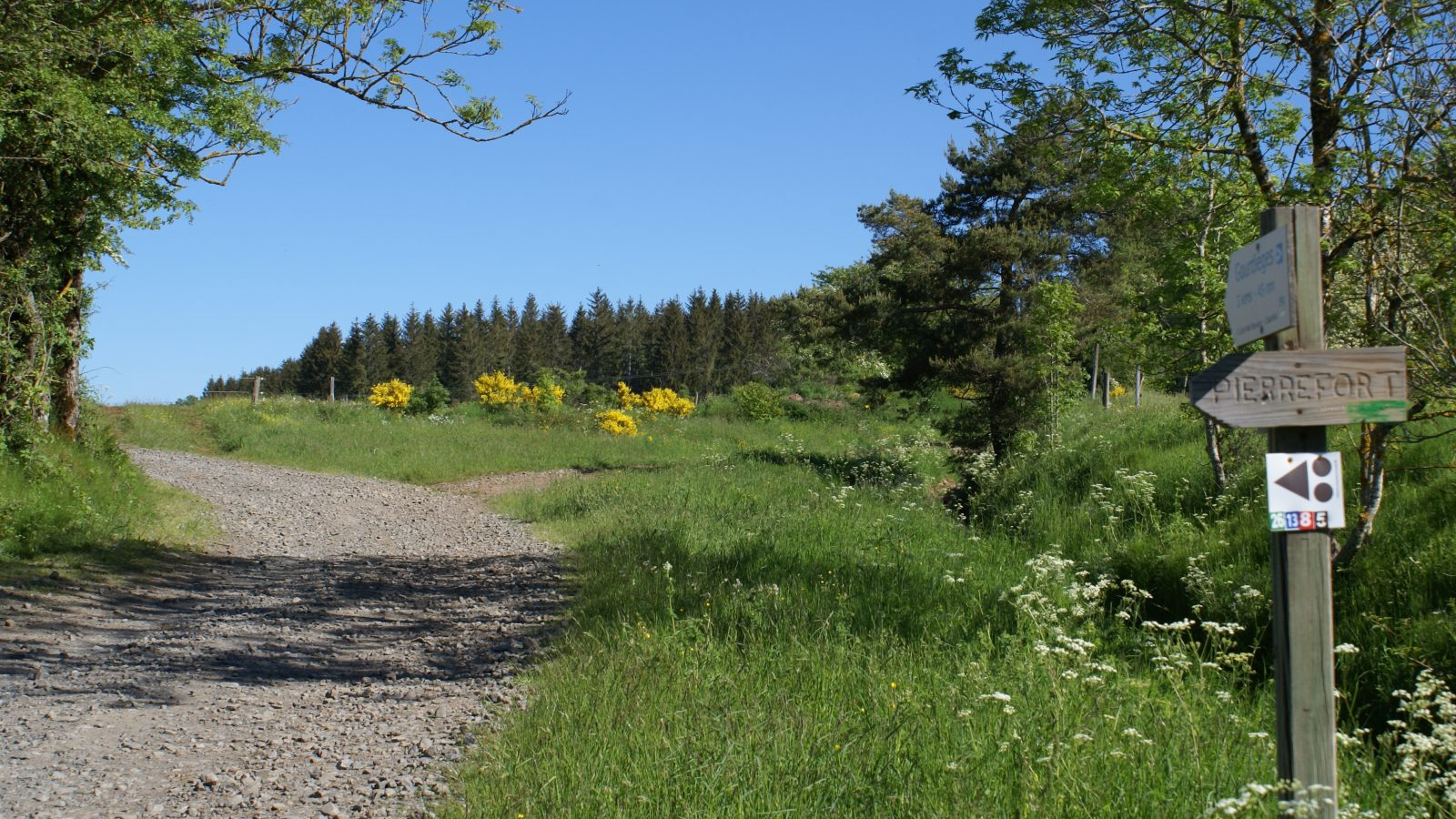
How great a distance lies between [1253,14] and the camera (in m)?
6.40

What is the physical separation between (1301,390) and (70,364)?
1230cm

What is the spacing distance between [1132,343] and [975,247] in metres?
7.34

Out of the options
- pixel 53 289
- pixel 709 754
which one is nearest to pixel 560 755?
pixel 709 754

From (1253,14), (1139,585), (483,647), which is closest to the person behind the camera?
(1253,14)

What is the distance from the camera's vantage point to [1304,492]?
3.03m

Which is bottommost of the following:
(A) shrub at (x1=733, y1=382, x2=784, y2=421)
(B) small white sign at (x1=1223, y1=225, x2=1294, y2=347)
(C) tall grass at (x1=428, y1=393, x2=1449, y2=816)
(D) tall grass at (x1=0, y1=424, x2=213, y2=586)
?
(C) tall grass at (x1=428, y1=393, x2=1449, y2=816)

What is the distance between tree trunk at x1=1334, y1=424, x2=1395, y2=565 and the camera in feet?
18.8

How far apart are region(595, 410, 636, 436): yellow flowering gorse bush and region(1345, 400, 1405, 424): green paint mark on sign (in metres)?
25.5

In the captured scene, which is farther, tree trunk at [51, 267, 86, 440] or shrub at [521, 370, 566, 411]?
shrub at [521, 370, 566, 411]

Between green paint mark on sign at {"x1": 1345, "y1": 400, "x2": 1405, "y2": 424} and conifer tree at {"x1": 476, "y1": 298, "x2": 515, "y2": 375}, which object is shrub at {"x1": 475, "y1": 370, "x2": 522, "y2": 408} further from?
conifer tree at {"x1": 476, "y1": 298, "x2": 515, "y2": 375}

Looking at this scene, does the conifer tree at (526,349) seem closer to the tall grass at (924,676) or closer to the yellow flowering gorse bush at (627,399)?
the yellow flowering gorse bush at (627,399)

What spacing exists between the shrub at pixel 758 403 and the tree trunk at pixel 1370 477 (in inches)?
1095

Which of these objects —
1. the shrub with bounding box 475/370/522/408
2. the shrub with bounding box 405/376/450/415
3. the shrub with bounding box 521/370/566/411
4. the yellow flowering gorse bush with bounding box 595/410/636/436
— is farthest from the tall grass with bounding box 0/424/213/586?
the shrub with bounding box 405/376/450/415

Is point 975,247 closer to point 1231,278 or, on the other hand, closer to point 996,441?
point 996,441
